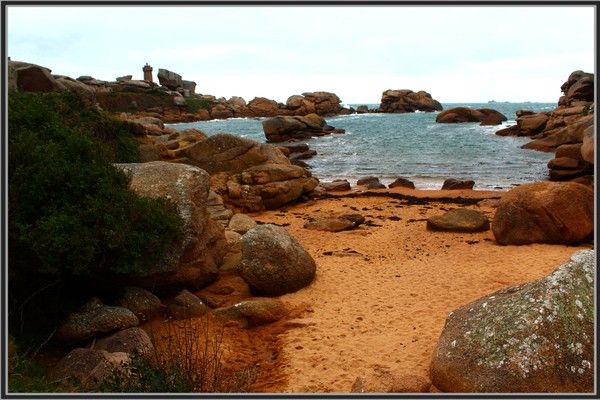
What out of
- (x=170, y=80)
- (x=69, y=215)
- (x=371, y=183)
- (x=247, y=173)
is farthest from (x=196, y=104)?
(x=69, y=215)

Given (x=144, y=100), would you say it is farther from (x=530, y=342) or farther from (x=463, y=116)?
(x=530, y=342)

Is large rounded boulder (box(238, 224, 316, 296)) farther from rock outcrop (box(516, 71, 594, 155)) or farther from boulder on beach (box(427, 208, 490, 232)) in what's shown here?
rock outcrop (box(516, 71, 594, 155))

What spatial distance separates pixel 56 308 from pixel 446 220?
1056cm

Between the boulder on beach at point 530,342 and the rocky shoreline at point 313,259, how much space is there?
2 cm

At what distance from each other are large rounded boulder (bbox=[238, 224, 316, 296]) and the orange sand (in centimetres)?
29

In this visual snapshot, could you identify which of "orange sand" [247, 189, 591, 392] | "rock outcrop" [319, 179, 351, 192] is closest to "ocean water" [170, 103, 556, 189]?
"rock outcrop" [319, 179, 351, 192]

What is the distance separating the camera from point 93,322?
7.79m

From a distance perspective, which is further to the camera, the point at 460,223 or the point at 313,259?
→ the point at 460,223

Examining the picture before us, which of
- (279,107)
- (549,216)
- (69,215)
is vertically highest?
(279,107)

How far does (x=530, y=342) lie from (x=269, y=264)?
518 centimetres

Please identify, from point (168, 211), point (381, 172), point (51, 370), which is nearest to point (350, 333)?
point (168, 211)

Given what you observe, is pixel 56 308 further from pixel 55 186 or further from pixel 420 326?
pixel 420 326

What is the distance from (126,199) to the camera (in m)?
8.80

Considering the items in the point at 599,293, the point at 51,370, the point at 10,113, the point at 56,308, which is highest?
the point at 10,113
